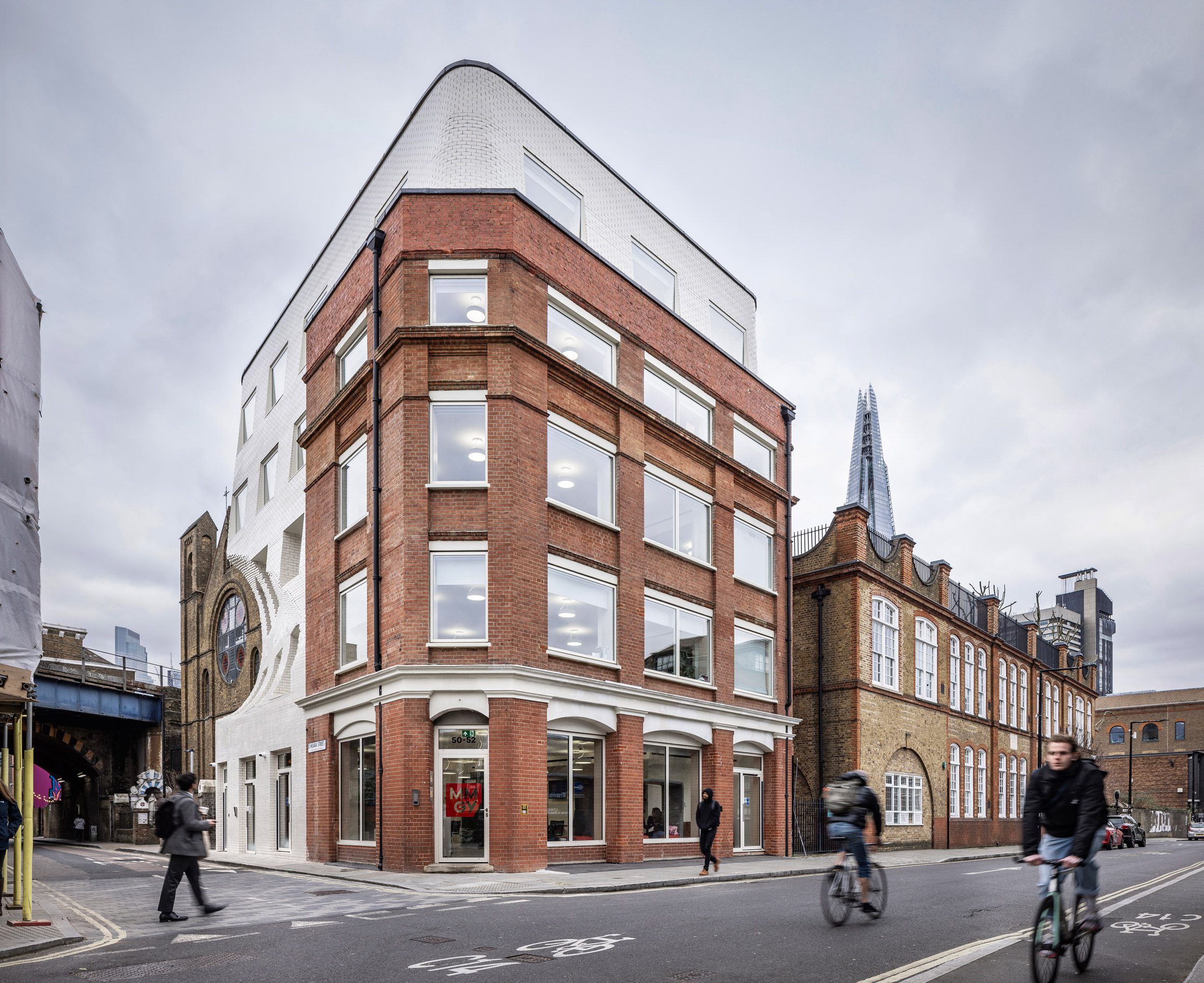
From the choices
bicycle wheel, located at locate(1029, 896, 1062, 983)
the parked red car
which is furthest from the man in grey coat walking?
the parked red car

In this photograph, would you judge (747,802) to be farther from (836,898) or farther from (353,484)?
(836,898)

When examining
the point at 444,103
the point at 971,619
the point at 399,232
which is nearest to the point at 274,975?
the point at 399,232

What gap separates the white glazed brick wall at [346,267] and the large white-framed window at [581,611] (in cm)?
780

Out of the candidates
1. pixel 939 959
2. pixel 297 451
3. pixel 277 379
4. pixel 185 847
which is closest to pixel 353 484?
pixel 297 451

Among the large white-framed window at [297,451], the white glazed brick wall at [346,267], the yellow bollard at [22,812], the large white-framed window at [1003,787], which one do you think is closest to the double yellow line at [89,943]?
the yellow bollard at [22,812]

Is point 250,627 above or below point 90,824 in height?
above

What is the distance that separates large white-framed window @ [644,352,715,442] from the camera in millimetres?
24859

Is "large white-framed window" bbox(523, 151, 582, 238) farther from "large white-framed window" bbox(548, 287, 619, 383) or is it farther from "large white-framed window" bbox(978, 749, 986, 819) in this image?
"large white-framed window" bbox(978, 749, 986, 819)

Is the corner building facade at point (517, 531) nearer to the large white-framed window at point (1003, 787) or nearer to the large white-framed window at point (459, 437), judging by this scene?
the large white-framed window at point (459, 437)

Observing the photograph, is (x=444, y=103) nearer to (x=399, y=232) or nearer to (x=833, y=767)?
(x=399, y=232)

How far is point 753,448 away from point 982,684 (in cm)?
1904

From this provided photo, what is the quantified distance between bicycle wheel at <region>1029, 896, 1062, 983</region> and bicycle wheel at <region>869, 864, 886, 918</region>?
320 cm

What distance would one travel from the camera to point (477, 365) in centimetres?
2034

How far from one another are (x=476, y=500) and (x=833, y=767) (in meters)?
16.7
